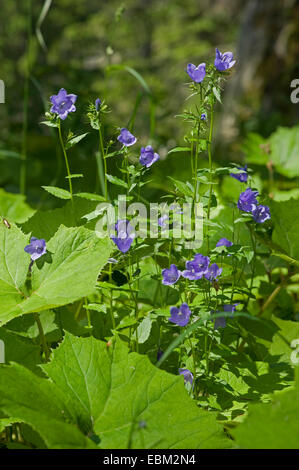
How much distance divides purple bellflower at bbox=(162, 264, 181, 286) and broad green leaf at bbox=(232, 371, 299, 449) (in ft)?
1.26

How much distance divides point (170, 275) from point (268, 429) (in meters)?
0.43

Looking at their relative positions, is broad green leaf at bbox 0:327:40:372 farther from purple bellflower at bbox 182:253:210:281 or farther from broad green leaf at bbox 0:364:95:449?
purple bellflower at bbox 182:253:210:281

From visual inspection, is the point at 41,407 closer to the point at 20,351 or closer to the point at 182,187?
the point at 20,351

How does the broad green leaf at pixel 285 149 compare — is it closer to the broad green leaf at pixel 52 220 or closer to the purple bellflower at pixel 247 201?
the broad green leaf at pixel 52 220

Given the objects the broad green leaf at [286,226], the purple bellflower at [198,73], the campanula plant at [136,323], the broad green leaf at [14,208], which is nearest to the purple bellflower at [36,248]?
the campanula plant at [136,323]

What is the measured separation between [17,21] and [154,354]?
20.1 ft

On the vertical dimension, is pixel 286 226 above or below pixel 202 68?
below

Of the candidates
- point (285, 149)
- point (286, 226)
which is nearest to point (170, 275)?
point (286, 226)

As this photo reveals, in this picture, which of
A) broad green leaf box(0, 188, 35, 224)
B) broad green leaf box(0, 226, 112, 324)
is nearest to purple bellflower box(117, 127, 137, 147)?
broad green leaf box(0, 226, 112, 324)

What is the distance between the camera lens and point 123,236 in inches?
45.7

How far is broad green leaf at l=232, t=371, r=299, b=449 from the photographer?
33.8 inches

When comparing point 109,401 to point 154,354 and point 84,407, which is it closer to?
point 84,407

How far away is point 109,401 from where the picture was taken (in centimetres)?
110

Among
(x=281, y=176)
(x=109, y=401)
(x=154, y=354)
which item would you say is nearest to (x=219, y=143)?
(x=281, y=176)
